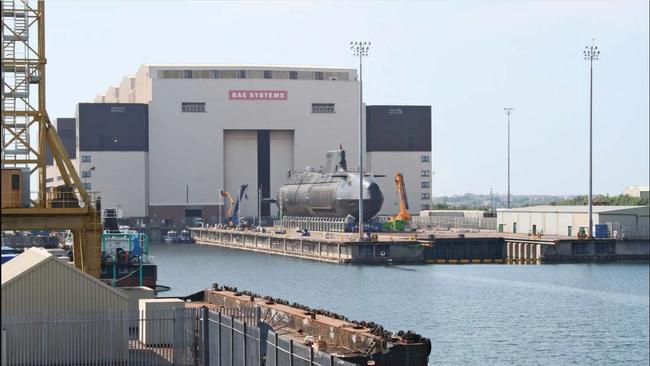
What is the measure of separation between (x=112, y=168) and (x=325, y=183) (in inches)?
1543

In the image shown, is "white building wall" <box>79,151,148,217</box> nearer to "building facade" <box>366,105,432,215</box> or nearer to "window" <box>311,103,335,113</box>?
"window" <box>311,103,335,113</box>

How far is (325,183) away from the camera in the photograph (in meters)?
130

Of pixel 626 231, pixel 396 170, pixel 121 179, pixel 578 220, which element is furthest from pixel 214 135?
pixel 626 231

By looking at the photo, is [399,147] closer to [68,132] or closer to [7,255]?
[68,132]

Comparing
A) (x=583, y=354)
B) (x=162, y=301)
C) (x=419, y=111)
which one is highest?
(x=419, y=111)

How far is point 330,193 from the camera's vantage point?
126 meters

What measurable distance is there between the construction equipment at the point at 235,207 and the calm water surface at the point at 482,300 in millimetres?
40157

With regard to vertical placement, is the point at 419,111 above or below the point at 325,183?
above

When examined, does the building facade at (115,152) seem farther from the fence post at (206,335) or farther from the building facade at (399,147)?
the fence post at (206,335)

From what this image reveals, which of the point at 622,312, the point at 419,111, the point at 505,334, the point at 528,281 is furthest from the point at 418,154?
the point at 505,334

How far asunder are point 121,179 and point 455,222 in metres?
46.2

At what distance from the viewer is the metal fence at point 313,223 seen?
126 meters

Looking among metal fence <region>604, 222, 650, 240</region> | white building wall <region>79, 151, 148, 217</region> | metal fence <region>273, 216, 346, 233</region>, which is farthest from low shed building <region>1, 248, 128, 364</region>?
white building wall <region>79, 151, 148, 217</region>

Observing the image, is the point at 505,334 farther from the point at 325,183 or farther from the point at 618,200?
the point at 618,200
